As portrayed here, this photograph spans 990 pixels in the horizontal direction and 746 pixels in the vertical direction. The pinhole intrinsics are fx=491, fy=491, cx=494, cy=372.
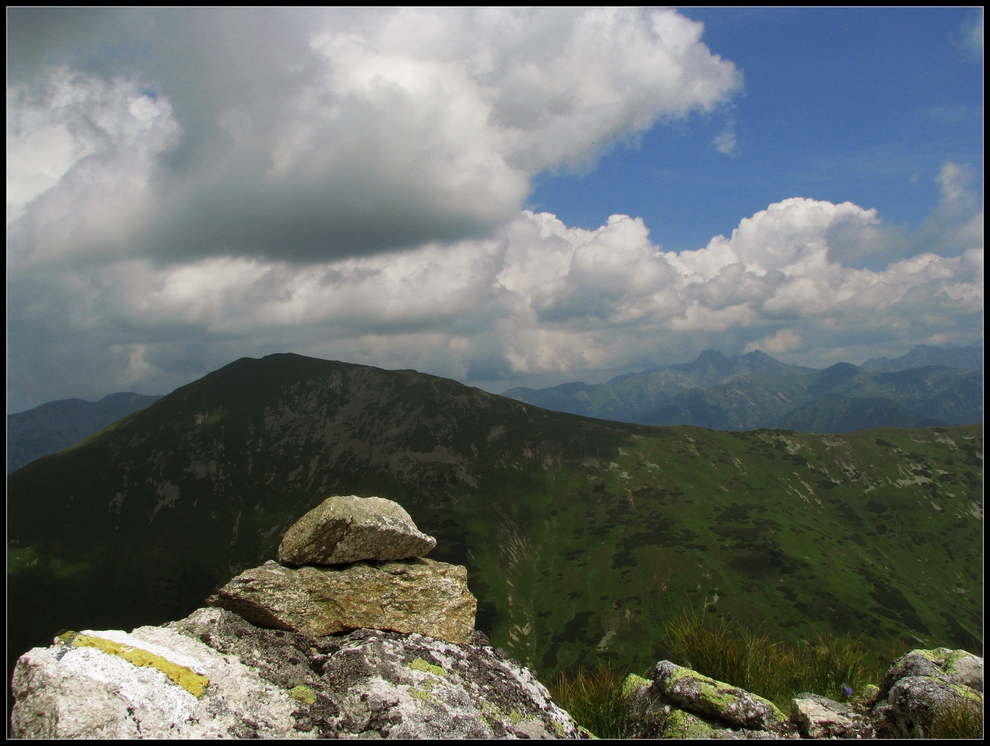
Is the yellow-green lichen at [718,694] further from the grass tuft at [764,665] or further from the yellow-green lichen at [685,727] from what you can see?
the grass tuft at [764,665]

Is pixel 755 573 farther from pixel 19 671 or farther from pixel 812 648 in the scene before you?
pixel 19 671

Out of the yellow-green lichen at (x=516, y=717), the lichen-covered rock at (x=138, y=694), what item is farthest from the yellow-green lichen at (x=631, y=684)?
the lichen-covered rock at (x=138, y=694)

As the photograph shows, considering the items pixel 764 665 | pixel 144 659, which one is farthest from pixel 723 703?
pixel 144 659

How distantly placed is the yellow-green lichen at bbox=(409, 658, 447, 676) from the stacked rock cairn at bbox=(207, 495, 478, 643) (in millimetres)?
2095

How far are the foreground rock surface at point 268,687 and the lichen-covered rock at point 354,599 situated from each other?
518 mm

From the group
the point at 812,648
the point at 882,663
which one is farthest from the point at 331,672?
the point at 882,663

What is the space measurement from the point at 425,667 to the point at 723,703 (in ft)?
27.5

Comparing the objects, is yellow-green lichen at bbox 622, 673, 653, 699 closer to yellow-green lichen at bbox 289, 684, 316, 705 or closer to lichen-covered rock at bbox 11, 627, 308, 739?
yellow-green lichen at bbox 289, 684, 316, 705

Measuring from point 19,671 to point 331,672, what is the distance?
20.9 feet

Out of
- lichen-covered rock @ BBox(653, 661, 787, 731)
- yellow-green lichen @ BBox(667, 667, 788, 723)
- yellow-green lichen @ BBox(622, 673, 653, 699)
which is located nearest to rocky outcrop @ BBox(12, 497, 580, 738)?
lichen-covered rock @ BBox(653, 661, 787, 731)

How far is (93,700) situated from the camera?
9.49m

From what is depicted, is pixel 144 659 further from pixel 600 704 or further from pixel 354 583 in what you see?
pixel 600 704

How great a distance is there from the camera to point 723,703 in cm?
1366

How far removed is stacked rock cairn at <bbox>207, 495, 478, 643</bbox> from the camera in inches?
603
